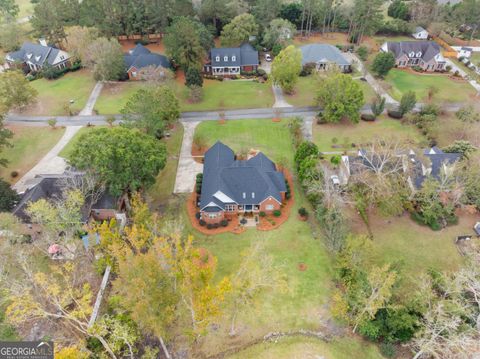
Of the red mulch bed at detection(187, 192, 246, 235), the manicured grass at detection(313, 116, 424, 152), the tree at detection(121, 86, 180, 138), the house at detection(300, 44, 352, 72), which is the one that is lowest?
the red mulch bed at detection(187, 192, 246, 235)

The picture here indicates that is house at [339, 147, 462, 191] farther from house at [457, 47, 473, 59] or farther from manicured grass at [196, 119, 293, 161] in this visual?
house at [457, 47, 473, 59]

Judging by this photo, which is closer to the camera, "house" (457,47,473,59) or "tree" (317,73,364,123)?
"tree" (317,73,364,123)

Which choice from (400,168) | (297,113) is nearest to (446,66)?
(297,113)

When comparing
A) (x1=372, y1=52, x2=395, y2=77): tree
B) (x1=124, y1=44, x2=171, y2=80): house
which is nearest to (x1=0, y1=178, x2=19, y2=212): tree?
(x1=124, y1=44, x2=171, y2=80): house

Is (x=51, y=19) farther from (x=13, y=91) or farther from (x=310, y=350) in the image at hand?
(x=310, y=350)

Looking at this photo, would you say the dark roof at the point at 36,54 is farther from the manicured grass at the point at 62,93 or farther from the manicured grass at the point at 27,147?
the manicured grass at the point at 27,147

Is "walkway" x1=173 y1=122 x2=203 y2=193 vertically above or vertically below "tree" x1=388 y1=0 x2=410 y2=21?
below

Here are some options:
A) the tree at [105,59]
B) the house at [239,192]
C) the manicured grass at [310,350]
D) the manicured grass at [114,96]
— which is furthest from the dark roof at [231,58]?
the manicured grass at [310,350]

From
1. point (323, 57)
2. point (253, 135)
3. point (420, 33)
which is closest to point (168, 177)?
point (253, 135)
